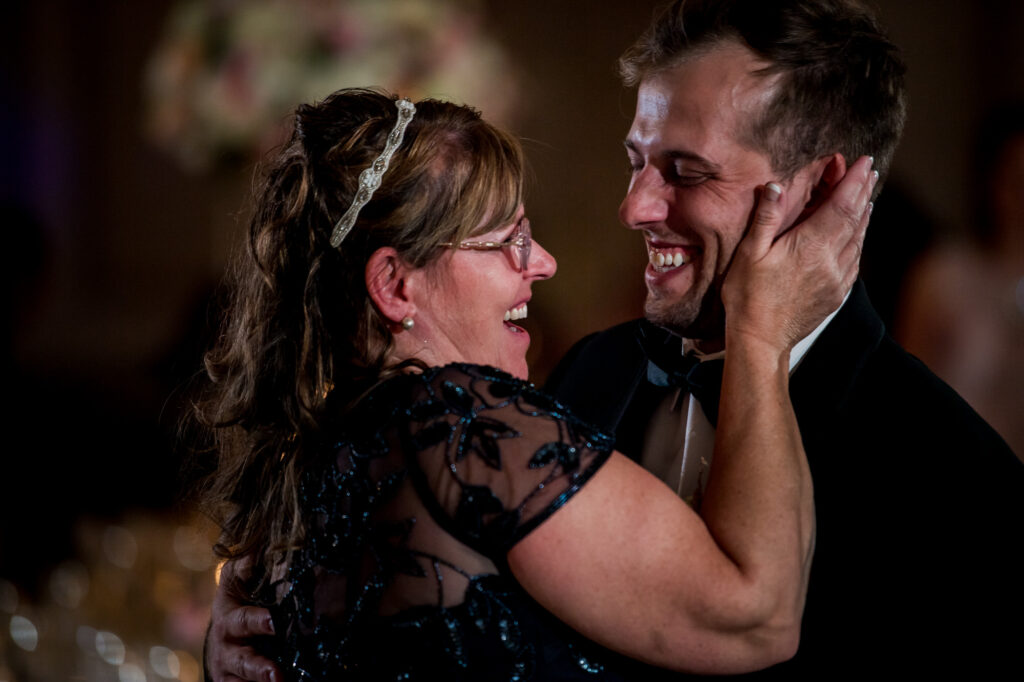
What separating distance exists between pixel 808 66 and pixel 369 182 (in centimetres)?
80

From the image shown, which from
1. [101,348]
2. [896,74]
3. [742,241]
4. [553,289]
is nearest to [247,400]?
[742,241]

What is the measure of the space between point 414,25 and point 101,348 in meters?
2.31

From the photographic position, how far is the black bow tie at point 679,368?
1751 millimetres

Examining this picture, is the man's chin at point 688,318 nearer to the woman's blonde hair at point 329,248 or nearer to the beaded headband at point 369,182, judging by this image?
the woman's blonde hair at point 329,248

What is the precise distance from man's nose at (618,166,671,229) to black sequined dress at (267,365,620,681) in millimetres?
565

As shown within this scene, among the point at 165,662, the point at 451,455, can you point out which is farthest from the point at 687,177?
the point at 165,662

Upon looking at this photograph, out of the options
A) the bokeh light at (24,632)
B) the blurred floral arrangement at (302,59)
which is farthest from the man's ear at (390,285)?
the blurred floral arrangement at (302,59)

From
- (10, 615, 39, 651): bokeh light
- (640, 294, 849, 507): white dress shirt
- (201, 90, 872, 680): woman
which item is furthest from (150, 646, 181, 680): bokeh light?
(640, 294, 849, 507): white dress shirt

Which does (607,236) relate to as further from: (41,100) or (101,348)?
(41,100)

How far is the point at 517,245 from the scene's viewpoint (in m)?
1.64

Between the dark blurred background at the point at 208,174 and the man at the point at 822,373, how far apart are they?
256 cm

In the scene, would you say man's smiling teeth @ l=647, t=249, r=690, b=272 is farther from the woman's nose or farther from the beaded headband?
the beaded headband

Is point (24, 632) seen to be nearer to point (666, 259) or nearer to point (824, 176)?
point (666, 259)

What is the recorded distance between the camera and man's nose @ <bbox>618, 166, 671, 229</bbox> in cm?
182
